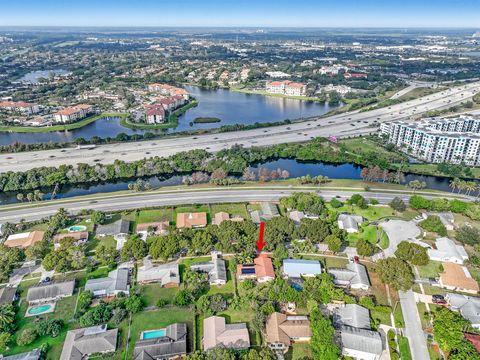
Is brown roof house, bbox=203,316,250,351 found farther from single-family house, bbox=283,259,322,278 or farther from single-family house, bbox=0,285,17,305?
single-family house, bbox=0,285,17,305

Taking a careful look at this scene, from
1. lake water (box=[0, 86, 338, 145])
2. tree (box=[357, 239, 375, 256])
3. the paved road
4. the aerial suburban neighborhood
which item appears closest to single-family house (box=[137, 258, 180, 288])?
the aerial suburban neighborhood

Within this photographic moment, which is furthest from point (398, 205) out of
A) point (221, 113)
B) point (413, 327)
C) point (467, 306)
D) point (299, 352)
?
point (221, 113)

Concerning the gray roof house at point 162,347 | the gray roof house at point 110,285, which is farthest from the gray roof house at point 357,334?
the gray roof house at point 110,285

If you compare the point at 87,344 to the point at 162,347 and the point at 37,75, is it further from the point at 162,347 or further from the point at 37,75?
the point at 37,75

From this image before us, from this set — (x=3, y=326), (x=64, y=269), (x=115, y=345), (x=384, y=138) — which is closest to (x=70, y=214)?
(x=64, y=269)

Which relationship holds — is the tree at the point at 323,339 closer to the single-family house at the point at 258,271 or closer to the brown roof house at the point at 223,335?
the brown roof house at the point at 223,335

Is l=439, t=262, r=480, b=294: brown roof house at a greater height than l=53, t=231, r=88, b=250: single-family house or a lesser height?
lesser
